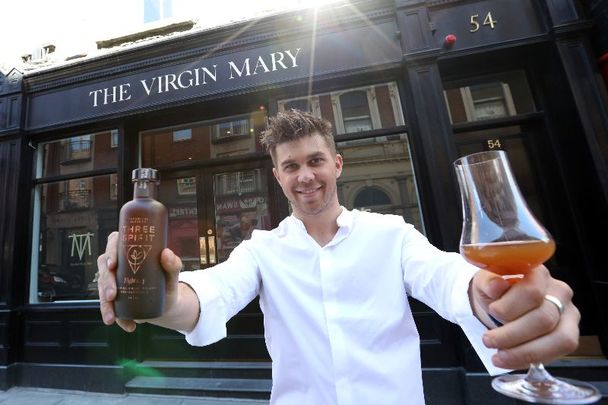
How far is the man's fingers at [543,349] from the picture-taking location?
74 centimetres

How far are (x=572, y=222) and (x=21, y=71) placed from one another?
8472 millimetres

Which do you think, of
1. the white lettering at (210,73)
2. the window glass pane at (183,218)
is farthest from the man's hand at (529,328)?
the white lettering at (210,73)

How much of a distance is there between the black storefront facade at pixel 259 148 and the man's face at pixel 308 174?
2.49m

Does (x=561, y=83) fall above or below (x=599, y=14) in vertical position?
below

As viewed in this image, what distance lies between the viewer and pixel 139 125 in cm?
494

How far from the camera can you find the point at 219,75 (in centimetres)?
454

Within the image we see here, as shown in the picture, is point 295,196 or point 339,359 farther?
point 295,196

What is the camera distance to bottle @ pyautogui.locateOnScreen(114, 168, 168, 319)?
972mm

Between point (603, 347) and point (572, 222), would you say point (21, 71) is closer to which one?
point (572, 222)

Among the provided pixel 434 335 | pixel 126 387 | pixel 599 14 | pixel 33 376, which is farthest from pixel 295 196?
pixel 33 376

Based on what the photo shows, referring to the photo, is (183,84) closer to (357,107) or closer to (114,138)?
(114,138)

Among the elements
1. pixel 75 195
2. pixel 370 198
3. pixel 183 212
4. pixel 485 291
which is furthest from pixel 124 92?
pixel 485 291

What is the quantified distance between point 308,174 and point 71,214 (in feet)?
17.0

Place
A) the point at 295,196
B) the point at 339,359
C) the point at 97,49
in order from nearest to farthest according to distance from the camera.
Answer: the point at 339,359
the point at 295,196
the point at 97,49
